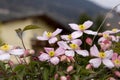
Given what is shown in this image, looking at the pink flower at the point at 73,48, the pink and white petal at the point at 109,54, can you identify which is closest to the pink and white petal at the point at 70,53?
the pink flower at the point at 73,48

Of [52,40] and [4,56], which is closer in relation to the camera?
[4,56]

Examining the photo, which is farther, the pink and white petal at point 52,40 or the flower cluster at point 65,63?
the pink and white petal at point 52,40

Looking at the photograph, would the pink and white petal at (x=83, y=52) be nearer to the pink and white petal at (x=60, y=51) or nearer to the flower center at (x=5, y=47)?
the pink and white petal at (x=60, y=51)

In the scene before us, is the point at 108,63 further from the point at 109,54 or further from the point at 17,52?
the point at 17,52

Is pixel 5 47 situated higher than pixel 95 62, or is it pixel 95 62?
pixel 5 47

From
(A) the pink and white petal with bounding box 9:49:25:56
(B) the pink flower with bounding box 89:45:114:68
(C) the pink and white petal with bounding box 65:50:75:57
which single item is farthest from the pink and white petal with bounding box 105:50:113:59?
(A) the pink and white petal with bounding box 9:49:25:56

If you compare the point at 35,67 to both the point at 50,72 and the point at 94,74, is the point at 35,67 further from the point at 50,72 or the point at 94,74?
the point at 94,74

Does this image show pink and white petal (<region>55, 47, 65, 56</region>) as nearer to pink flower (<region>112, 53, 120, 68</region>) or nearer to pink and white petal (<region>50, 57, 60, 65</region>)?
pink and white petal (<region>50, 57, 60, 65</region>)

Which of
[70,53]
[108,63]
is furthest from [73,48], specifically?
[108,63]
